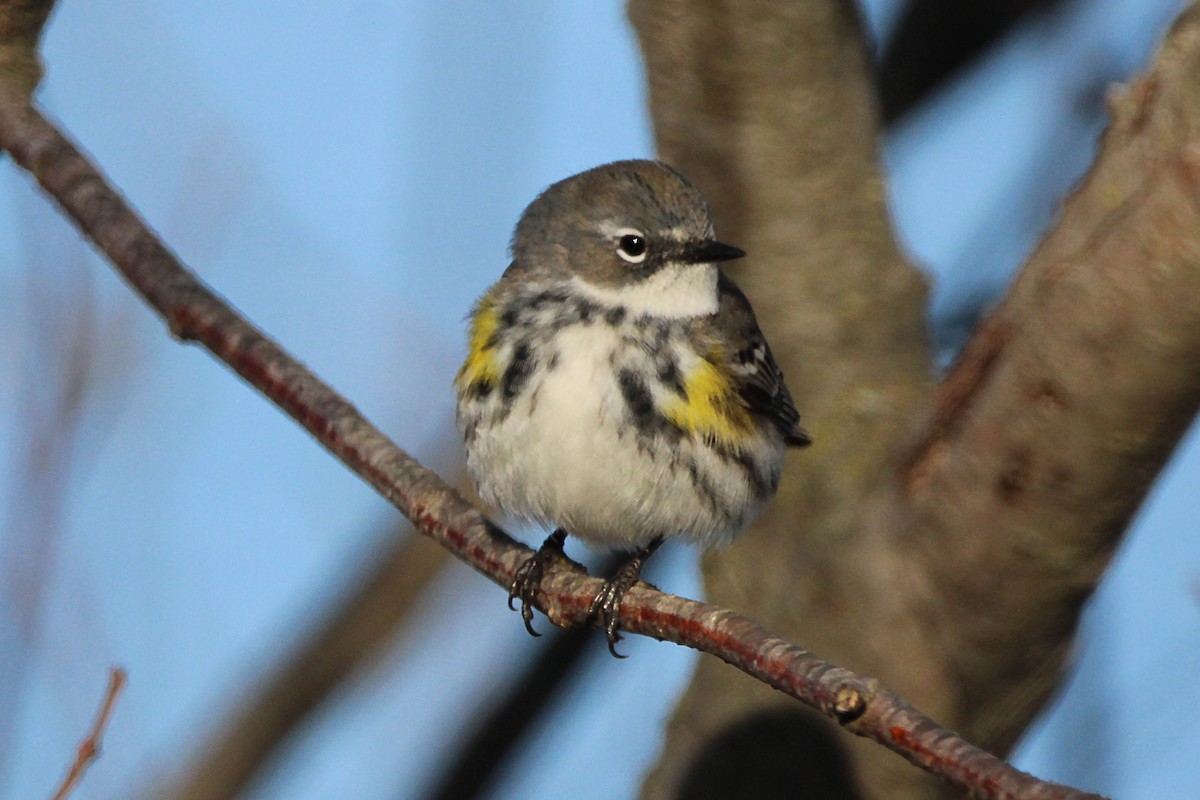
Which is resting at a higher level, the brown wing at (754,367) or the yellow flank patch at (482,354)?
the yellow flank patch at (482,354)

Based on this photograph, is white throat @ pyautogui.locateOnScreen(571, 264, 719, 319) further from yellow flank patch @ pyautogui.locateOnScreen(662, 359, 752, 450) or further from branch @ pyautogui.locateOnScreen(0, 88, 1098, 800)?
branch @ pyautogui.locateOnScreen(0, 88, 1098, 800)

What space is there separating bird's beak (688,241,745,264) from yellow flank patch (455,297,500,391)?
716 millimetres

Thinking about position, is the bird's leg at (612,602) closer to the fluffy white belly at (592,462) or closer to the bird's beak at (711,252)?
the fluffy white belly at (592,462)

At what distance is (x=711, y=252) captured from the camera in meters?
5.25

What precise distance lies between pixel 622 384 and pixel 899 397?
154cm

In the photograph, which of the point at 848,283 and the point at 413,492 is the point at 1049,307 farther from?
the point at 413,492

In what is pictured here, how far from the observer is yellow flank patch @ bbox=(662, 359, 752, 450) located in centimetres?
491

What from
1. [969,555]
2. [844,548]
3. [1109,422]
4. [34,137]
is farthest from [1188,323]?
[34,137]

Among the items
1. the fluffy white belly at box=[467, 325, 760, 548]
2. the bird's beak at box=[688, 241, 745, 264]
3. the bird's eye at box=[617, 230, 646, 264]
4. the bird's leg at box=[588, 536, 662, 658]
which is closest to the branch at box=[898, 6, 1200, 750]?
the fluffy white belly at box=[467, 325, 760, 548]

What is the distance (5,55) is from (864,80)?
317 centimetres

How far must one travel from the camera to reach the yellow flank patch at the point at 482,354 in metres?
4.99

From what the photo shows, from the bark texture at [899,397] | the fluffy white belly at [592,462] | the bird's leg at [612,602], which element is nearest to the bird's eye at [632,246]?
the fluffy white belly at [592,462]

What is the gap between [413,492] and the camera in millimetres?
4180

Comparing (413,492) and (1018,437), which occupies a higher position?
(413,492)
